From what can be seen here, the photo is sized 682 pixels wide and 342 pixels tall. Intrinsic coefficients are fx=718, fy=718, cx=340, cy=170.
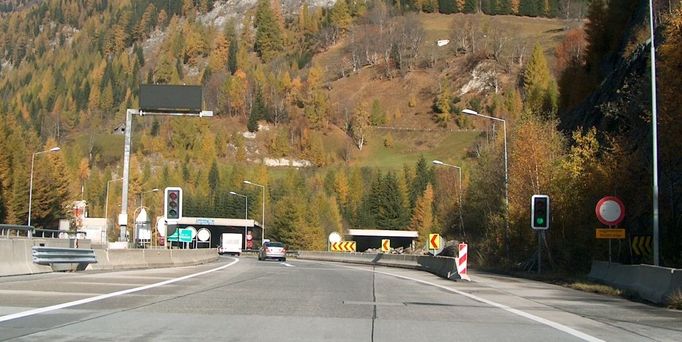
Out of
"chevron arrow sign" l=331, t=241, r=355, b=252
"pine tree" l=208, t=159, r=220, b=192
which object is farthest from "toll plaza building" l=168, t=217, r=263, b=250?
"chevron arrow sign" l=331, t=241, r=355, b=252

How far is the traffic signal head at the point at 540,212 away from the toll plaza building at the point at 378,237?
9508cm

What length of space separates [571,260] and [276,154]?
16087 cm

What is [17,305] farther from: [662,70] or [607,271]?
[662,70]

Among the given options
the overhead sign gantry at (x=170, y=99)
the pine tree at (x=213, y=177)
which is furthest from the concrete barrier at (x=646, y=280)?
the pine tree at (x=213, y=177)

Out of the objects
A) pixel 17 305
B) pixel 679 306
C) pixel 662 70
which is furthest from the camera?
pixel 662 70

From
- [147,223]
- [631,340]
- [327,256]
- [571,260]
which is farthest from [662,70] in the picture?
[327,256]

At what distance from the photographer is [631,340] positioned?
36.0 ft

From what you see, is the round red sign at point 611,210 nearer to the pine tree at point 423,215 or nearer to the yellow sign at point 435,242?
the yellow sign at point 435,242

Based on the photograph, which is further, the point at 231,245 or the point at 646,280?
the point at 231,245

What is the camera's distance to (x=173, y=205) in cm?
3114

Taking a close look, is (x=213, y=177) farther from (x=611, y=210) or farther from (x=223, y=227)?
(x=611, y=210)

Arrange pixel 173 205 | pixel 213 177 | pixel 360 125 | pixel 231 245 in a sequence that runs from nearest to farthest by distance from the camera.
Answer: pixel 173 205 → pixel 231 245 → pixel 213 177 → pixel 360 125

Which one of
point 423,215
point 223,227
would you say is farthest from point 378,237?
point 223,227

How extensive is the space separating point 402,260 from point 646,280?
96.5 feet
